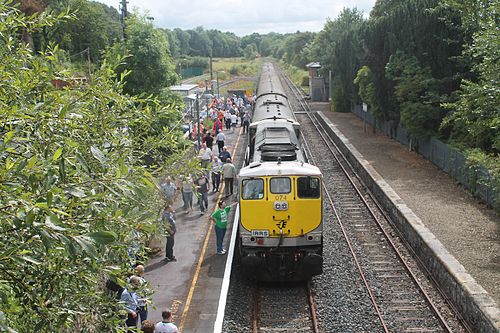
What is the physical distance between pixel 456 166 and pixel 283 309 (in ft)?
40.3

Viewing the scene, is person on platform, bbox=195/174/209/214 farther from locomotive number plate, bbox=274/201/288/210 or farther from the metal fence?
the metal fence

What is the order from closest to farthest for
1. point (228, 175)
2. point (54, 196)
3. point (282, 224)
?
point (54, 196)
point (282, 224)
point (228, 175)

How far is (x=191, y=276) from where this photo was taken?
12664mm

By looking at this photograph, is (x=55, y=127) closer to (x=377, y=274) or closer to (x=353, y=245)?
(x=377, y=274)

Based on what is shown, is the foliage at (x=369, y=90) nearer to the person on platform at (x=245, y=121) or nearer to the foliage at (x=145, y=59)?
the person on platform at (x=245, y=121)

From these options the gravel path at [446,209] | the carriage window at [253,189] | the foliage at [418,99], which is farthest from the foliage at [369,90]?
the carriage window at [253,189]

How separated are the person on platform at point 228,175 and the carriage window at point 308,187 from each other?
5937 millimetres

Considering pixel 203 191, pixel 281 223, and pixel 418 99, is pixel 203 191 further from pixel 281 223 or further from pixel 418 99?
pixel 418 99

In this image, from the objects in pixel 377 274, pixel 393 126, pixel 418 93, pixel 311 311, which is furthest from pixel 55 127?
pixel 393 126

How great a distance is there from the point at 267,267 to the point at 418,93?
16.3m

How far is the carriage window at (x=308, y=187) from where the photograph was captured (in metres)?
12.4

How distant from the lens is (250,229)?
40.3ft

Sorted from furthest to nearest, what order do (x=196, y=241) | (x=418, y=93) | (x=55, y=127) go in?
1. (x=418, y=93)
2. (x=196, y=241)
3. (x=55, y=127)

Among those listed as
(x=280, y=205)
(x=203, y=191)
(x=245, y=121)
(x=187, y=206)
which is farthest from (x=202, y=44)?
(x=280, y=205)
